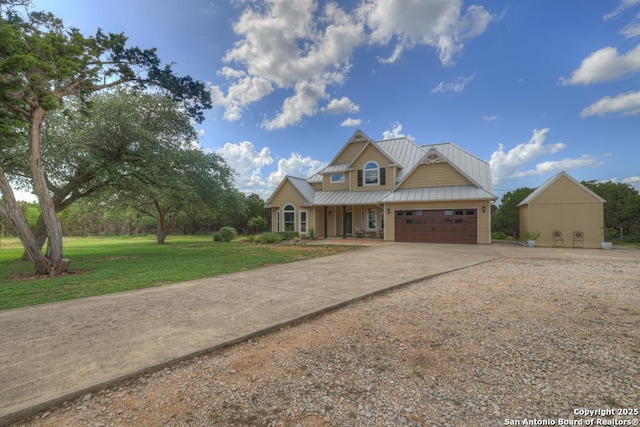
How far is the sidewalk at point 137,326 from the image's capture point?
8.44ft

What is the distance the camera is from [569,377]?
2.63 meters

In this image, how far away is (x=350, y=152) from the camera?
75.7ft

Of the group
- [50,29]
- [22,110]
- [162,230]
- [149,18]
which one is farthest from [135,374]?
[162,230]

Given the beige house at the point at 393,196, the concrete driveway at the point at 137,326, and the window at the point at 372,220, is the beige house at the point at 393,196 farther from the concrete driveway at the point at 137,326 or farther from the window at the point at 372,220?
the concrete driveway at the point at 137,326

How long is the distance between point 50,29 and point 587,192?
2426 cm

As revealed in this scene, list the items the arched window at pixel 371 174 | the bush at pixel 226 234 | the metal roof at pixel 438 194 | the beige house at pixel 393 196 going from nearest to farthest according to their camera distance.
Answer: the metal roof at pixel 438 194 → the beige house at pixel 393 196 → the arched window at pixel 371 174 → the bush at pixel 226 234

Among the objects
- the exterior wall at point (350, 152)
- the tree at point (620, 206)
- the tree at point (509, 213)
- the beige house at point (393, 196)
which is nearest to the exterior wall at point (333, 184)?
the beige house at point (393, 196)

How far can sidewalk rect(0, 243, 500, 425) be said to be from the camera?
2572mm

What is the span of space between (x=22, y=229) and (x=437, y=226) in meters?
18.9

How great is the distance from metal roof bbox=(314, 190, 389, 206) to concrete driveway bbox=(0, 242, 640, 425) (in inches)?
522

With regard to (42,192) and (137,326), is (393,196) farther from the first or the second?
(42,192)

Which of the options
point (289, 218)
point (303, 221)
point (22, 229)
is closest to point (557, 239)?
point (303, 221)

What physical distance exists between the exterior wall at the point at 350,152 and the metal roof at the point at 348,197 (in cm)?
287

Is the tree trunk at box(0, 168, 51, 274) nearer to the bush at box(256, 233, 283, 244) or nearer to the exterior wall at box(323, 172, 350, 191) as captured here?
the bush at box(256, 233, 283, 244)
